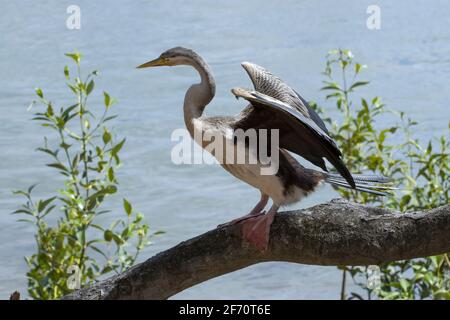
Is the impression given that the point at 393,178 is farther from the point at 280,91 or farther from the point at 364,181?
the point at 280,91

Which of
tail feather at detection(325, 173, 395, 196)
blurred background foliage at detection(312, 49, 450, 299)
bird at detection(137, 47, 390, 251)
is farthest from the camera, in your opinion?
blurred background foliage at detection(312, 49, 450, 299)

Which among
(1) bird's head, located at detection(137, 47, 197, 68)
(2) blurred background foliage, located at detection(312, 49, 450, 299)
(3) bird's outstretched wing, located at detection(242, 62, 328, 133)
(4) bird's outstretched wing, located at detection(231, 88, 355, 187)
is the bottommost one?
(2) blurred background foliage, located at detection(312, 49, 450, 299)

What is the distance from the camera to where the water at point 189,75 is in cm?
377

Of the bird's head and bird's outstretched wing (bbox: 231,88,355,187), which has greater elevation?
the bird's head

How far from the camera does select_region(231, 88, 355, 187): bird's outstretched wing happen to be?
5.69ft

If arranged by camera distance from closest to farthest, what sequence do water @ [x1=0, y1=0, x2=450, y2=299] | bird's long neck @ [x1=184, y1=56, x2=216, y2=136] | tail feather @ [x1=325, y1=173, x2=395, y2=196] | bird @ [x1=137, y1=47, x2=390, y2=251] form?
bird @ [x1=137, y1=47, x2=390, y2=251] → bird's long neck @ [x1=184, y1=56, x2=216, y2=136] → tail feather @ [x1=325, y1=173, x2=395, y2=196] → water @ [x1=0, y1=0, x2=450, y2=299]

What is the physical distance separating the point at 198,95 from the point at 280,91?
0.17 m

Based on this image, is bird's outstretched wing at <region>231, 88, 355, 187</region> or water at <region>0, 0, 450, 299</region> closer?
bird's outstretched wing at <region>231, 88, 355, 187</region>

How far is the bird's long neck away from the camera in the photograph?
6.17 ft

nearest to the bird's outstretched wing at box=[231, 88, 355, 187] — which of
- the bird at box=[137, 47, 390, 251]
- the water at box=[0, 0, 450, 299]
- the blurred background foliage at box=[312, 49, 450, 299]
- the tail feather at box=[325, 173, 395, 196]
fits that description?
the bird at box=[137, 47, 390, 251]

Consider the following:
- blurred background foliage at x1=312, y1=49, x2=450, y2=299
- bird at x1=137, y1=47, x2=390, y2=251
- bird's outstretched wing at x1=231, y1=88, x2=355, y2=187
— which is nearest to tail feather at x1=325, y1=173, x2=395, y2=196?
bird at x1=137, y1=47, x2=390, y2=251

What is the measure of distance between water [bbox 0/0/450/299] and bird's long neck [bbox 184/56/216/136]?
1645 mm

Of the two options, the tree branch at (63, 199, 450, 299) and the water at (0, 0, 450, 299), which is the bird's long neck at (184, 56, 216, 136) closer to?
the tree branch at (63, 199, 450, 299)
